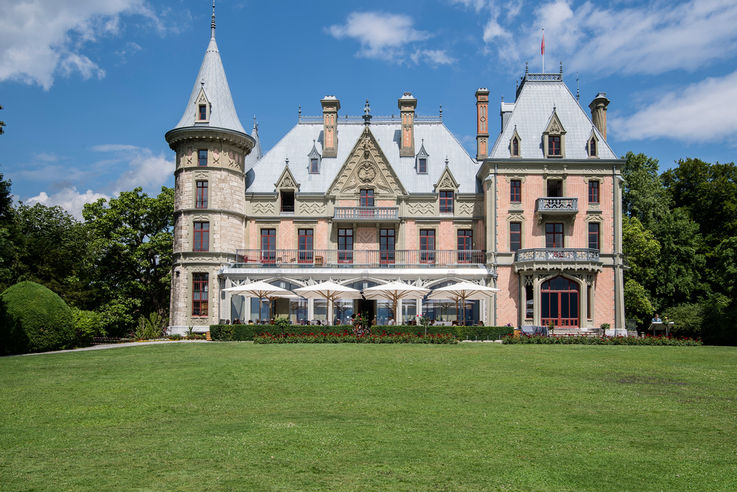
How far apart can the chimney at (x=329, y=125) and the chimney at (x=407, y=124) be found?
14.8 ft

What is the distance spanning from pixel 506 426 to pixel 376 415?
7.29 feet

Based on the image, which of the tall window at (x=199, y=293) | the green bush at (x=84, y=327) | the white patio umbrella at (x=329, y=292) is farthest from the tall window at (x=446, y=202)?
the green bush at (x=84, y=327)

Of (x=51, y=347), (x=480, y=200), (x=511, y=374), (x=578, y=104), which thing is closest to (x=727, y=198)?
(x=578, y=104)

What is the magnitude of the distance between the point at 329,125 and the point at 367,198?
635cm

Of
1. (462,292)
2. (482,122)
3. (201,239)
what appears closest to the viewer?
(462,292)

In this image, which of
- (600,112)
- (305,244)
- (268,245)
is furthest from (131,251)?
(600,112)

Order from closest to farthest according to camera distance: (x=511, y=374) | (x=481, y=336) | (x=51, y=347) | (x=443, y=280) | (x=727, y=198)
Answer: (x=511, y=374)
(x=51, y=347)
(x=481, y=336)
(x=443, y=280)
(x=727, y=198)

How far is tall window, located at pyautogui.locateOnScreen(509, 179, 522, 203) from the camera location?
38531 millimetres

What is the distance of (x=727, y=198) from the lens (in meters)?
45.9

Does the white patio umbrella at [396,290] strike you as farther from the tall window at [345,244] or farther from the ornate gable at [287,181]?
the ornate gable at [287,181]

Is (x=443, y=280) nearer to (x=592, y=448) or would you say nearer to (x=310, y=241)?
(x=310, y=241)

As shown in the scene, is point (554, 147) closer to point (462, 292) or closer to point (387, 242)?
point (387, 242)

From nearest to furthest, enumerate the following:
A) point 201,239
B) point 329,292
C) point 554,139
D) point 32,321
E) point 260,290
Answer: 1. point 32,321
2. point 260,290
3. point 329,292
4. point 201,239
5. point 554,139

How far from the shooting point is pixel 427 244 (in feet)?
133
